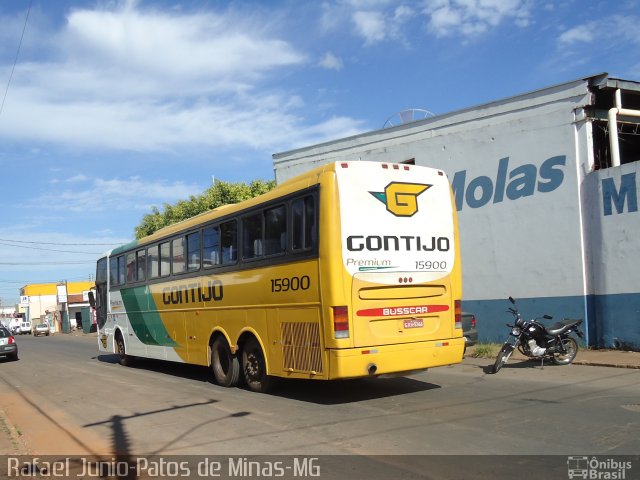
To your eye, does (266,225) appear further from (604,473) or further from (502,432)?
(604,473)

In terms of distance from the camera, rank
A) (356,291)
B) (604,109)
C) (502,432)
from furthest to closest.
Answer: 1. (604,109)
2. (356,291)
3. (502,432)

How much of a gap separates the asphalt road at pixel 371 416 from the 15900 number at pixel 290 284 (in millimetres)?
1762

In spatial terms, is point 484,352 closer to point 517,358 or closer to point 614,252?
point 517,358

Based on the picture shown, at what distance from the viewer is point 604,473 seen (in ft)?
16.6

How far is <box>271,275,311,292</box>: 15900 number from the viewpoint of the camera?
848 centimetres

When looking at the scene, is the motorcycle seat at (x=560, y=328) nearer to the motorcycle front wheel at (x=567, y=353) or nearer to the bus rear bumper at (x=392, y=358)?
the motorcycle front wheel at (x=567, y=353)

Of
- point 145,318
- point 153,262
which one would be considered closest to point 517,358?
point 153,262

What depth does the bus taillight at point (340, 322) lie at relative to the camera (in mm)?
7934

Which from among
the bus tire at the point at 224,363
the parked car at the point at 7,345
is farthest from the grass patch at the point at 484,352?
the parked car at the point at 7,345

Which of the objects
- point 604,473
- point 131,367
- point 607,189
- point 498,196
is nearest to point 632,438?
point 604,473

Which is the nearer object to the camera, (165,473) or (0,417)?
(165,473)

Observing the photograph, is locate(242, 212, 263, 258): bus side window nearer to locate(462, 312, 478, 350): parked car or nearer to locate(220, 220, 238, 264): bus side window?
locate(220, 220, 238, 264): bus side window

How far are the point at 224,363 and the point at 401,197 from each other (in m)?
5.03

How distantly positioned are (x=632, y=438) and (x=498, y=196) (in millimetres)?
9607
